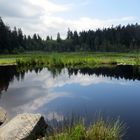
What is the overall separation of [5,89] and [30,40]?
115m

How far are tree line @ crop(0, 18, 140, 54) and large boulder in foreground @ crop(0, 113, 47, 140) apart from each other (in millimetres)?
80967

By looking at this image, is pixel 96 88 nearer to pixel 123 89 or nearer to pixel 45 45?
pixel 123 89

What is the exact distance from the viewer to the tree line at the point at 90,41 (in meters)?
101

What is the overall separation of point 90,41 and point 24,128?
119958mm

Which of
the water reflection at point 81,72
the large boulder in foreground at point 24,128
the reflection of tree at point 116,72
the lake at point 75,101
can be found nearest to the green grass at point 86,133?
the large boulder in foreground at point 24,128

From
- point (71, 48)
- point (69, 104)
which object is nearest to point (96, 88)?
point (69, 104)

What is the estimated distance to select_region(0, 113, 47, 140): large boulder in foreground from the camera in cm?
903

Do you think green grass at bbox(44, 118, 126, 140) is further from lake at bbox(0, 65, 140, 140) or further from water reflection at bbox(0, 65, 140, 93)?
water reflection at bbox(0, 65, 140, 93)

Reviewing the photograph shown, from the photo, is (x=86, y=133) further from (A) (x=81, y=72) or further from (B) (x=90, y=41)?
(B) (x=90, y=41)

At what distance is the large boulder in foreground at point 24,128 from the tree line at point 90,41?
81.0 metres

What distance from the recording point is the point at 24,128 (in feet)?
31.0

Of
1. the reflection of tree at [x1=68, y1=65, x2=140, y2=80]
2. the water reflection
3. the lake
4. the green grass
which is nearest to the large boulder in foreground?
the lake

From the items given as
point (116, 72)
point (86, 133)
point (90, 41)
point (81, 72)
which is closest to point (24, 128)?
point (86, 133)

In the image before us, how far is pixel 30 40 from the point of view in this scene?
5300 inches
